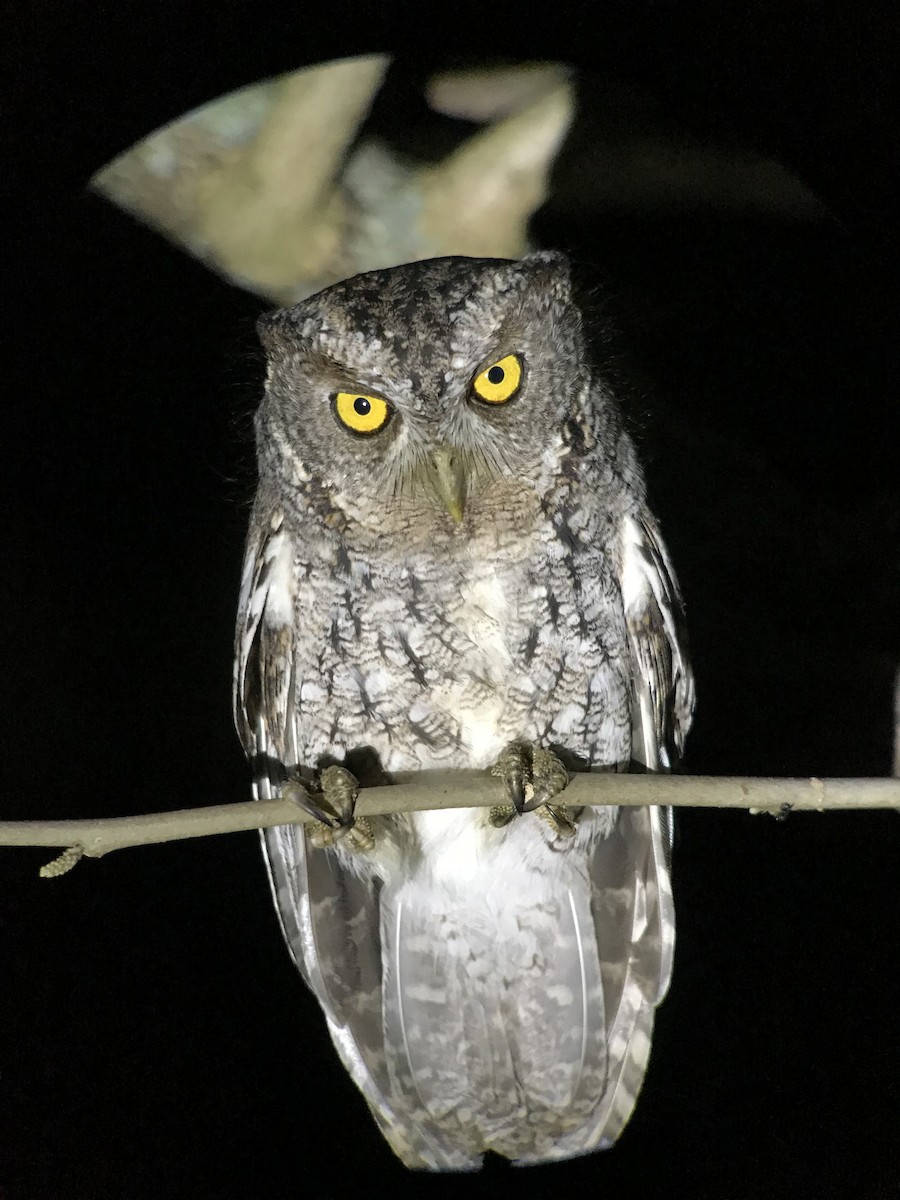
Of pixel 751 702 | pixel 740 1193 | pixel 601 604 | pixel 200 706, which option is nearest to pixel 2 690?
pixel 200 706

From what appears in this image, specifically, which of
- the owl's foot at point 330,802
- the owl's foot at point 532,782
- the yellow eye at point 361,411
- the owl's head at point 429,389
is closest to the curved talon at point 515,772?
the owl's foot at point 532,782

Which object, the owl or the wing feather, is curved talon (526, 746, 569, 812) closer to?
the owl

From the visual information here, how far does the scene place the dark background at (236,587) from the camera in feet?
4.28

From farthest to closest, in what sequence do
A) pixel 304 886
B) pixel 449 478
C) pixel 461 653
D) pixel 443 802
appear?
pixel 304 886 → pixel 461 653 → pixel 449 478 → pixel 443 802

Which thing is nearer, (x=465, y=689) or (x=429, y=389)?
(x=429, y=389)

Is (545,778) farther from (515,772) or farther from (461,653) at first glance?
(461,653)

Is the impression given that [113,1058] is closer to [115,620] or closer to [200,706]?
[200,706]

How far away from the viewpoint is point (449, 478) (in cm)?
127

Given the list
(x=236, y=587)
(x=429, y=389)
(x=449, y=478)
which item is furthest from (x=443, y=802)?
(x=236, y=587)

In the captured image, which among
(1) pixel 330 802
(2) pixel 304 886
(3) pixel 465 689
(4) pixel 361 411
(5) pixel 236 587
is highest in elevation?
(4) pixel 361 411

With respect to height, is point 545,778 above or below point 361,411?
below

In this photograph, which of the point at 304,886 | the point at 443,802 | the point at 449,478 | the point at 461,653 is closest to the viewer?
the point at 443,802

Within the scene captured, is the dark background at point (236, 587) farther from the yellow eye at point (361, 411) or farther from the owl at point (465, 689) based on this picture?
the yellow eye at point (361, 411)

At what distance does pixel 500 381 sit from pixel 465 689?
475 mm
